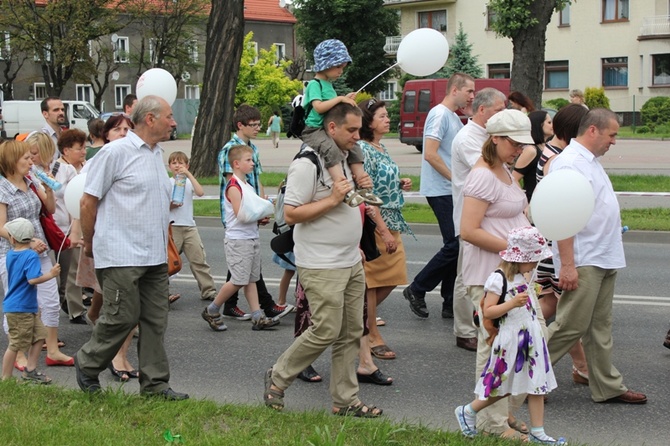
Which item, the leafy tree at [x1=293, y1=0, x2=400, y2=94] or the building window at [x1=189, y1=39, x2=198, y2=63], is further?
the leafy tree at [x1=293, y1=0, x2=400, y2=94]

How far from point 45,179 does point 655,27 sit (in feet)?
167

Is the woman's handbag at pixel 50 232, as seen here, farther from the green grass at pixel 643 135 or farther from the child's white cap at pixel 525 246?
the green grass at pixel 643 135

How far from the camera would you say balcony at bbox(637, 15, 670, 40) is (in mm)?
53022

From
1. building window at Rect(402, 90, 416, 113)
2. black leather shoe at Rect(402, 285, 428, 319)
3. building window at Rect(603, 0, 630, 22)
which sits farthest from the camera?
building window at Rect(603, 0, 630, 22)

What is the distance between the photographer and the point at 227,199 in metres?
8.47

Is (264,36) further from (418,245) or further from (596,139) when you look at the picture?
(596,139)

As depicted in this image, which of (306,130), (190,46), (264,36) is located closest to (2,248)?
(306,130)

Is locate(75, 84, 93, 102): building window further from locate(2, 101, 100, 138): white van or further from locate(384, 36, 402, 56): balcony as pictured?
locate(2, 101, 100, 138): white van

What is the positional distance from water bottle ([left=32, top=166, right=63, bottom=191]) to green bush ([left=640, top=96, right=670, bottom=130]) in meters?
41.8

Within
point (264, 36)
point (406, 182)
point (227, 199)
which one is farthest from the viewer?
point (264, 36)

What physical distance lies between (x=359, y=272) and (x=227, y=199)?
117 inches

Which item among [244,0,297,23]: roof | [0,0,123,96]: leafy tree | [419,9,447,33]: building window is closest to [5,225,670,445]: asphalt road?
[0,0,123,96]: leafy tree

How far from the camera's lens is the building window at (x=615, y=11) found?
5478 cm

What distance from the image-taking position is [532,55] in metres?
22.2
